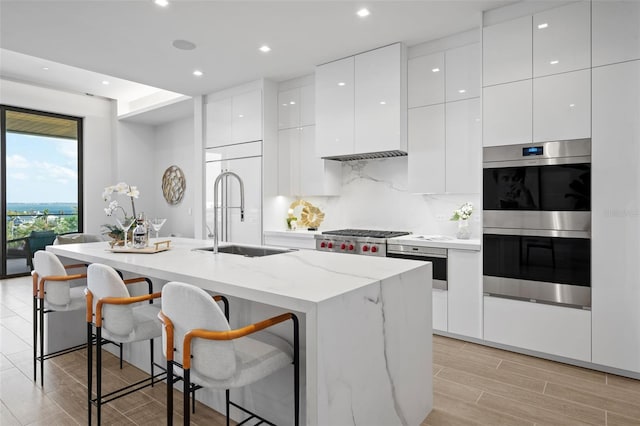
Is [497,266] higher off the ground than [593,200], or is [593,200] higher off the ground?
[593,200]

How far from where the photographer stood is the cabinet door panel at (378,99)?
3.83 m

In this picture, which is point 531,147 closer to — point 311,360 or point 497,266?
point 497,266

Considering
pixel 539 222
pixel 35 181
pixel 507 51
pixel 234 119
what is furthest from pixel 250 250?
pixel 35 181

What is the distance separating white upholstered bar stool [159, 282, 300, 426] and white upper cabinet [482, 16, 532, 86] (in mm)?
2698

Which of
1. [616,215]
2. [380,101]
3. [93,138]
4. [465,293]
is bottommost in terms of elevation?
[465,293]

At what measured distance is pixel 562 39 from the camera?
2869 mm

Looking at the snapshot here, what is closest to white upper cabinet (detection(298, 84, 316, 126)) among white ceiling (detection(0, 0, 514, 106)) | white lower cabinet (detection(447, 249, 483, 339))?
white ceiling (detection(0, 0, 514, 106))

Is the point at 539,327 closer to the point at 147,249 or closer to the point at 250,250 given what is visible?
the point at 250,250

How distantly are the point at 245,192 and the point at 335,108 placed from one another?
65.3 inches

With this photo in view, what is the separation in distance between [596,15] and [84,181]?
24.5 feet

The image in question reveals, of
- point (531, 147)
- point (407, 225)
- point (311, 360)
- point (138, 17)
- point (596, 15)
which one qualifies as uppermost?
point (138, 17)

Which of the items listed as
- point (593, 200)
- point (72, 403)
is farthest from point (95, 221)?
point (593, 200)

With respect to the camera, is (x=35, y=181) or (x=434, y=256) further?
(x=35, y=181)

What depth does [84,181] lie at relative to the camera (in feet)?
22.4
